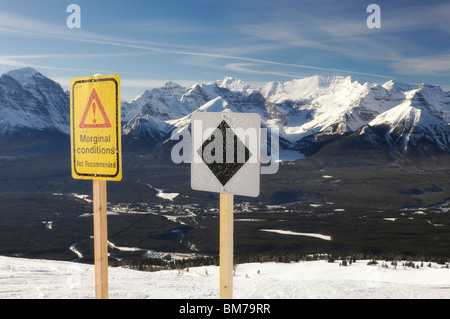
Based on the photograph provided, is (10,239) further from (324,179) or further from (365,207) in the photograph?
(324,179)

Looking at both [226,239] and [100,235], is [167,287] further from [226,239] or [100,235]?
[226,239]

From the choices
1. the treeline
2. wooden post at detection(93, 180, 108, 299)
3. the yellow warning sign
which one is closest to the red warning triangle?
the yellow warning sign

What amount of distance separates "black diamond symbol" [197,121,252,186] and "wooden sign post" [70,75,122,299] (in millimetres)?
1279

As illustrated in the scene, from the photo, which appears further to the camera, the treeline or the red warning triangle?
the treeline

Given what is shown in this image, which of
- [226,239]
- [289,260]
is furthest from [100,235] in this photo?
[289,260]

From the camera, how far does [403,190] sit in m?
167

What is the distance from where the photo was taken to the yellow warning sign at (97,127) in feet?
19.8

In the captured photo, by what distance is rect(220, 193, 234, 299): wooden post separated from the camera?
555cm

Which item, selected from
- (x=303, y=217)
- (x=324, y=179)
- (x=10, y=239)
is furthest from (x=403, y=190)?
(x=10, y=239)

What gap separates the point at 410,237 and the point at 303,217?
33.6 m

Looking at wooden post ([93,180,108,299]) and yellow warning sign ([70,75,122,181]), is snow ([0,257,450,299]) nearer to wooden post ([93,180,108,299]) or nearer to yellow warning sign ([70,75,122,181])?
wooden post ([93,180,108,299])

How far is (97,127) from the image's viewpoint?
6145 millimetres

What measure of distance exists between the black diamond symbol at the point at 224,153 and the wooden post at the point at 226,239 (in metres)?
0.25

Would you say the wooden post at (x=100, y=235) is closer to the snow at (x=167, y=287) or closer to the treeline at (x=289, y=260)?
the snow at (x=167, y=287)
